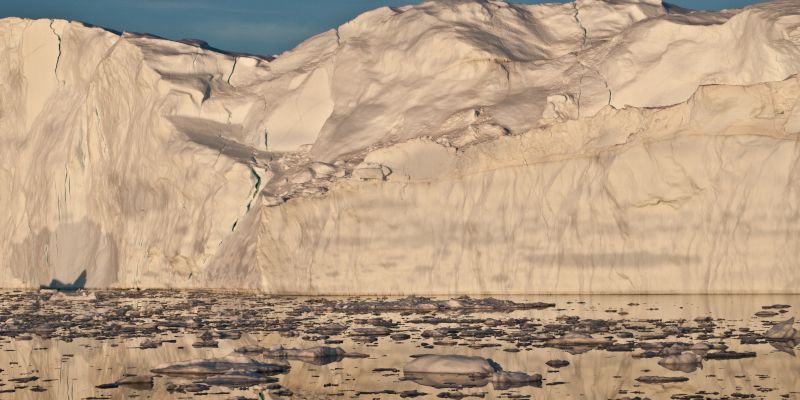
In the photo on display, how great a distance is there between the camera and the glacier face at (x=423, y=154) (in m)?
27.9

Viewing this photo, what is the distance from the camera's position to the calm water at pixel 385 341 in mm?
14852

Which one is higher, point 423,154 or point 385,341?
point 423,154

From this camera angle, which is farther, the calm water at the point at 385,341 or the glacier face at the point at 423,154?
the glacier face at the point at 423,154

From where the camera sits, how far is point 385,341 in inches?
814

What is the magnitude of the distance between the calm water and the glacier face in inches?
64.7

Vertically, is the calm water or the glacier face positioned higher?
the glacier face

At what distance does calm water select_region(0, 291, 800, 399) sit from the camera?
1485 cm

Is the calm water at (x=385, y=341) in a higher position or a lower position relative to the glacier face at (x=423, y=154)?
lower

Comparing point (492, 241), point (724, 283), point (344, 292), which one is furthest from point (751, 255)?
point (344, 292)

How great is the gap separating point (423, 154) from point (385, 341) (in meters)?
12.8

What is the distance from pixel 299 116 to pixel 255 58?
4.84m

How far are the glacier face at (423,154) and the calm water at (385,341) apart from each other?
1644mm

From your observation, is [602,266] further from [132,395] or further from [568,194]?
[132,395]

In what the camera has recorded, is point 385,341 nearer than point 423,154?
Yes
